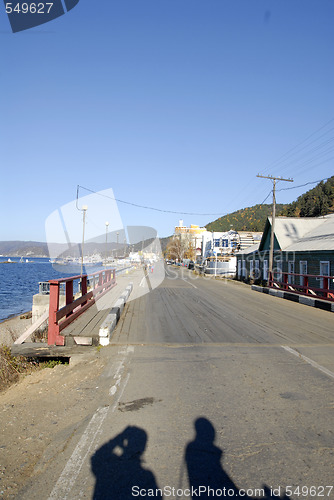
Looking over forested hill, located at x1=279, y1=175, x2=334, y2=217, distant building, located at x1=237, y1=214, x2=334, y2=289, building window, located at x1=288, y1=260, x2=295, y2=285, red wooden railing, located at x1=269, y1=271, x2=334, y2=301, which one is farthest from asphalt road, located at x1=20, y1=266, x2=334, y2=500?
forested hill, located at x1=279, y1=175, x2=334, y2=217

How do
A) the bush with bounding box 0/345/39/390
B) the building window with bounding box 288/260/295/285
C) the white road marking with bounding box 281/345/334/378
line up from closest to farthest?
1. the white road marking with bounding box 281/345/334/378
2. the bush with bounding box 0/345/39/390
3. the building window with bounding box 288/260/295/285

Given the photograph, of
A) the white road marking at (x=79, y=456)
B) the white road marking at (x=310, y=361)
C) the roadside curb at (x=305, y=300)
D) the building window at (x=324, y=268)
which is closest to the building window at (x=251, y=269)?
the building window at (x=324, y=268)

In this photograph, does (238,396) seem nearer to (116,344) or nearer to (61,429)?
(61,429)

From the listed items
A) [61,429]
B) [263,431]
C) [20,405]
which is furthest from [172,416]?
[20,405]

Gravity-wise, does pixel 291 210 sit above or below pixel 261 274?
above

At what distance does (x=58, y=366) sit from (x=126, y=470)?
436 cm

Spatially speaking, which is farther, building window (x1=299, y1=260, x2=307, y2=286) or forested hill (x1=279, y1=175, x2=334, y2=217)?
forested hill (x1=279, y1=175, x2=334, y2=217)

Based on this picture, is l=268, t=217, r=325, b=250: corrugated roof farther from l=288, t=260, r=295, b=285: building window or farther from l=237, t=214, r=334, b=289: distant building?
l=288, t=260, r=295, b=285: building window

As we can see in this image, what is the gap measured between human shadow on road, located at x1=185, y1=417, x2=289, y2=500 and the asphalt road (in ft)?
0.03

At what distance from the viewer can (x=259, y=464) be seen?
3385 mm

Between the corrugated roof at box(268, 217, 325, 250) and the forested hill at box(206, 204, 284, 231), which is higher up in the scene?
the forested hill at box(206, 204, 284, 231)

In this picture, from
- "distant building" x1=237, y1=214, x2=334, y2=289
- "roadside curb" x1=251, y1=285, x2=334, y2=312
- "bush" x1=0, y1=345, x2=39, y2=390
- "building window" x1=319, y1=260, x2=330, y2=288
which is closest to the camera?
"bush" x1=0, y1=345, x2=39, y2=390

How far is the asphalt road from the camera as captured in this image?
3.13m

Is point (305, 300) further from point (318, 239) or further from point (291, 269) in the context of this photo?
point (291, 269)
